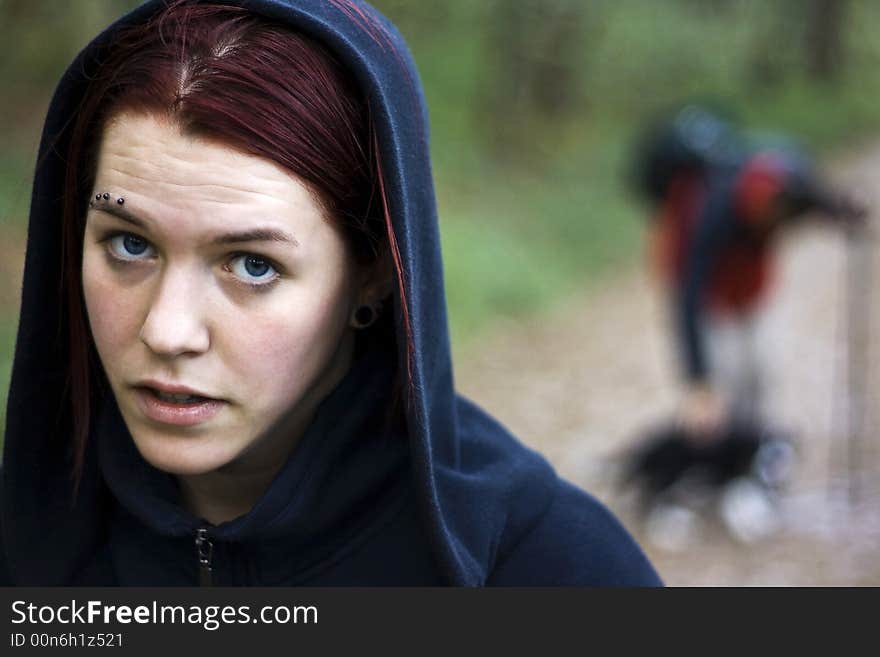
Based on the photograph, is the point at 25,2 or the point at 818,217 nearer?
the point at 818,217

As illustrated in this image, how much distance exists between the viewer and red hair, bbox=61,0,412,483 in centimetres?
171

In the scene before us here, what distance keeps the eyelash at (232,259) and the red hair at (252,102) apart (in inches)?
5.4

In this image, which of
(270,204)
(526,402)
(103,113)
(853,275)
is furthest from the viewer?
(853,275)

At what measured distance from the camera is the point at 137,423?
182 cm

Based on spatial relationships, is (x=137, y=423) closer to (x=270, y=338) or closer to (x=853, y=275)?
(x=270, y=338)

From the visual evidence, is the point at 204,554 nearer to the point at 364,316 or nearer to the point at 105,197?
the point at 364,316

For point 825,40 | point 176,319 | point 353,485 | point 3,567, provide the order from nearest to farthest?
point 176,319
point 353,485
point 3,567
point 825,40

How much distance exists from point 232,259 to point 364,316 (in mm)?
350

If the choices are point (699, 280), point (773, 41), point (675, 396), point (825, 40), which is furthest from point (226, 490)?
point (825, 40)

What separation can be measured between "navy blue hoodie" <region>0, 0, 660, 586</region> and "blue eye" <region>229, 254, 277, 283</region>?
0.78 ft

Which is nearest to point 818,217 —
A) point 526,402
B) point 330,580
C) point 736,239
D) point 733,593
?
point 736,239

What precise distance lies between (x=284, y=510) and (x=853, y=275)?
9.99 meters

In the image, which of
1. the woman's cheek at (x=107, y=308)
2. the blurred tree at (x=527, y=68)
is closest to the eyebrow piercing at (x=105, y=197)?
the woman's cheek at (x=107, y=308)

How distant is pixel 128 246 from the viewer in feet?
5.80
